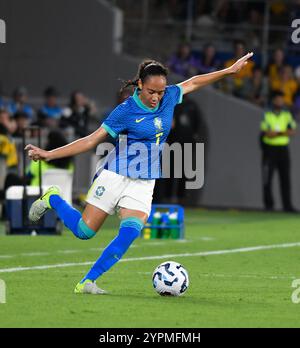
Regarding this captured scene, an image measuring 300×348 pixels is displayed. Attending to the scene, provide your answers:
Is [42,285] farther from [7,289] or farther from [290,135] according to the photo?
[290,135]

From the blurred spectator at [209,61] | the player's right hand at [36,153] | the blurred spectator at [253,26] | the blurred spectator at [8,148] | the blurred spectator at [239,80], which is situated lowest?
the blurred spectator at [8,148]

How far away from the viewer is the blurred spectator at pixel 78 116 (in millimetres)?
25516

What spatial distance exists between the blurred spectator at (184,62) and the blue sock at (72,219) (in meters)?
16.0

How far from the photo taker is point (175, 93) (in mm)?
12078

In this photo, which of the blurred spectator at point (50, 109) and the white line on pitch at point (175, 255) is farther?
the blurred spectator at point (50, 109)

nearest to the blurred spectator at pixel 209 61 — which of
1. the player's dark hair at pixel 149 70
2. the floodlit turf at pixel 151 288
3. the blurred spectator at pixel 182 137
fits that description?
the blurred spectator at pixel 182 137

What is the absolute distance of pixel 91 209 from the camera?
11.8 metres

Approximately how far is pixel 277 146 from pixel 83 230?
15498 mm

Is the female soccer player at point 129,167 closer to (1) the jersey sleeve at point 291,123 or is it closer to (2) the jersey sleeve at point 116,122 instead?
(2) the jersey sleeve at point 116,122

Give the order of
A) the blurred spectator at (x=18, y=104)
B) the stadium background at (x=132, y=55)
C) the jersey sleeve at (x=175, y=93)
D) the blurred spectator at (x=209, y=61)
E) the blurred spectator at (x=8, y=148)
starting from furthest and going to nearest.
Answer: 1. the stadium background at (x=132, y=55)
2. the blurred spectator at (x=209, y=61)
3. the blurred spectator at (x=18, y=104)
4. the blurred spectator at (x=8, y=148)
5. the jersey sleeve at (x=175, y=93)

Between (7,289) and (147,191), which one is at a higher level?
(147,191)

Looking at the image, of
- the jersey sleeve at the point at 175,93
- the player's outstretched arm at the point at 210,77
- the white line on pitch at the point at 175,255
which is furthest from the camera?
the white line on pitch at the point at 175,255

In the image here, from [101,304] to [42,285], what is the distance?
5.61 feet
